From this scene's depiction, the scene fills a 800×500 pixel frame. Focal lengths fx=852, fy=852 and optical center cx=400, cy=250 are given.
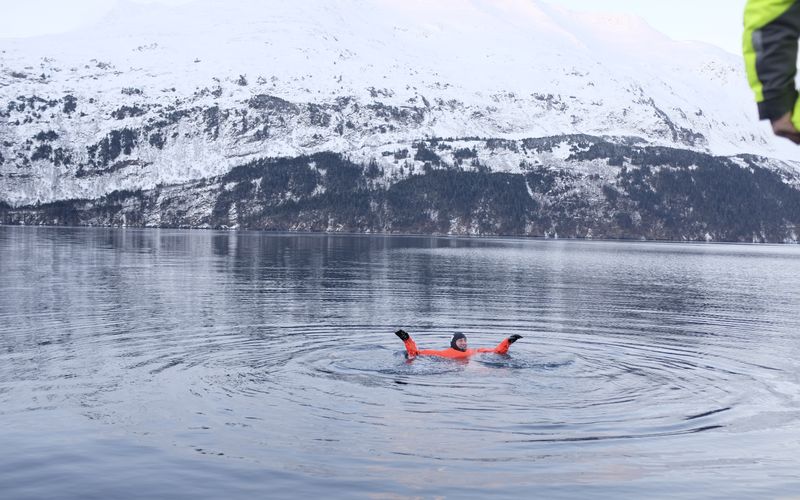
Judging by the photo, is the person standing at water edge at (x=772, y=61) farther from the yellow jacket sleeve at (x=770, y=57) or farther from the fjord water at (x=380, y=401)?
the fjord water at (x=380, y=401)

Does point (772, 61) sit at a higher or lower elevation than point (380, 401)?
higher

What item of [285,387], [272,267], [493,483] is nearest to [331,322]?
[285,387]

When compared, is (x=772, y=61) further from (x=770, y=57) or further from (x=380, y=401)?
(x=380, y=401)

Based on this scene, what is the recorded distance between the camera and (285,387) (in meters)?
27.1

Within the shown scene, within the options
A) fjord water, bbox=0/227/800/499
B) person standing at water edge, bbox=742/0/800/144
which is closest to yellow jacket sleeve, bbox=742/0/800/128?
person standing at water edge, bbox=742/0/800/144

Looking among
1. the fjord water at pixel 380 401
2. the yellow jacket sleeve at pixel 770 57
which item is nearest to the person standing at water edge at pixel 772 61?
the yellow jacket sleeve at pixel 770 57

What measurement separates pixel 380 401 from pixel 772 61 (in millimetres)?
21435

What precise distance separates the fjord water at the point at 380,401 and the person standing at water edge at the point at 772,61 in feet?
42.7

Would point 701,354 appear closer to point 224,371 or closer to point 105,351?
point 224,371

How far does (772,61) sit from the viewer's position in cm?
469

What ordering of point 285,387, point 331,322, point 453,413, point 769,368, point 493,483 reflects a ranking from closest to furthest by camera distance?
point 493,483 → point 453,413 → point 285,387 → point 769,368 → point 331,322

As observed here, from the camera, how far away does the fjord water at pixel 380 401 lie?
17719mm

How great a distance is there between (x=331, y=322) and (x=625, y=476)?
1109 inches

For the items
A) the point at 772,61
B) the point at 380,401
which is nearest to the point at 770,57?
the point at 772,61
